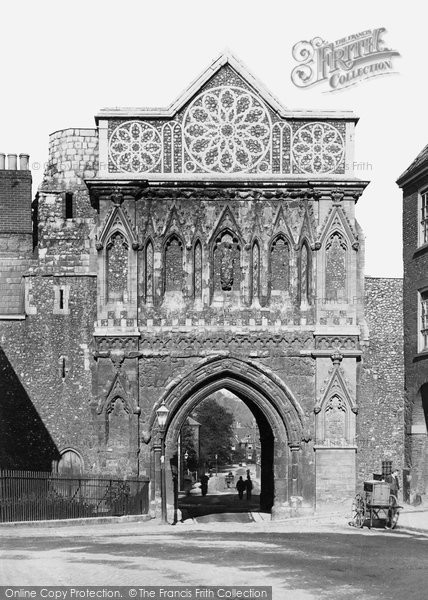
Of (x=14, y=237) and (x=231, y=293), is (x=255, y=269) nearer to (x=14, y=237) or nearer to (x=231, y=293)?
(x=231, y=293)

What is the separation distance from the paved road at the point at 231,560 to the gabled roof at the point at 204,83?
12488mm

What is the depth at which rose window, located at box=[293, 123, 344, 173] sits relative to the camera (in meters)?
36.5

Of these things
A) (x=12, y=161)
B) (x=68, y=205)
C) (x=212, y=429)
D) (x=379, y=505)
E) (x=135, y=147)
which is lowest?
(x=379, y=505)

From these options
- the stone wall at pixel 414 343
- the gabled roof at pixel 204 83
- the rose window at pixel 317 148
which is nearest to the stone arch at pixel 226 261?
the rose window at pixel 317 148

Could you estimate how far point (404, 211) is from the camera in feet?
122

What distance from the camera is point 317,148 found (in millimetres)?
36594

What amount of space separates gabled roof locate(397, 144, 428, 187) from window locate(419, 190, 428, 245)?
65 cm

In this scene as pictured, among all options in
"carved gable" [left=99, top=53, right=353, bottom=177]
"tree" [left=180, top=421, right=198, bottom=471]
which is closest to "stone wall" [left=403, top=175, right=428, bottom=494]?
"carved gable" [left=99, top=53, right=353, bottom=177]

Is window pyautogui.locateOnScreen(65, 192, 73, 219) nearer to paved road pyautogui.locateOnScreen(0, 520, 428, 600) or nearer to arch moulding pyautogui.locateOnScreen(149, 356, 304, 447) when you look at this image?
arch moulding pyautogui.locateOnScreen(149, 356, 304, 447)

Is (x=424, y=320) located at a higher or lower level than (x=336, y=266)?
lower

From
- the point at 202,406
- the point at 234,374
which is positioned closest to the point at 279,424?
the point at 234,374

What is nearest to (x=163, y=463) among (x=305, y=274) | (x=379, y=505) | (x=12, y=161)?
(x=305, y=274)

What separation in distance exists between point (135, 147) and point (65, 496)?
10063 millimetres

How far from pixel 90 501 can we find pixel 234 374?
217 inches
